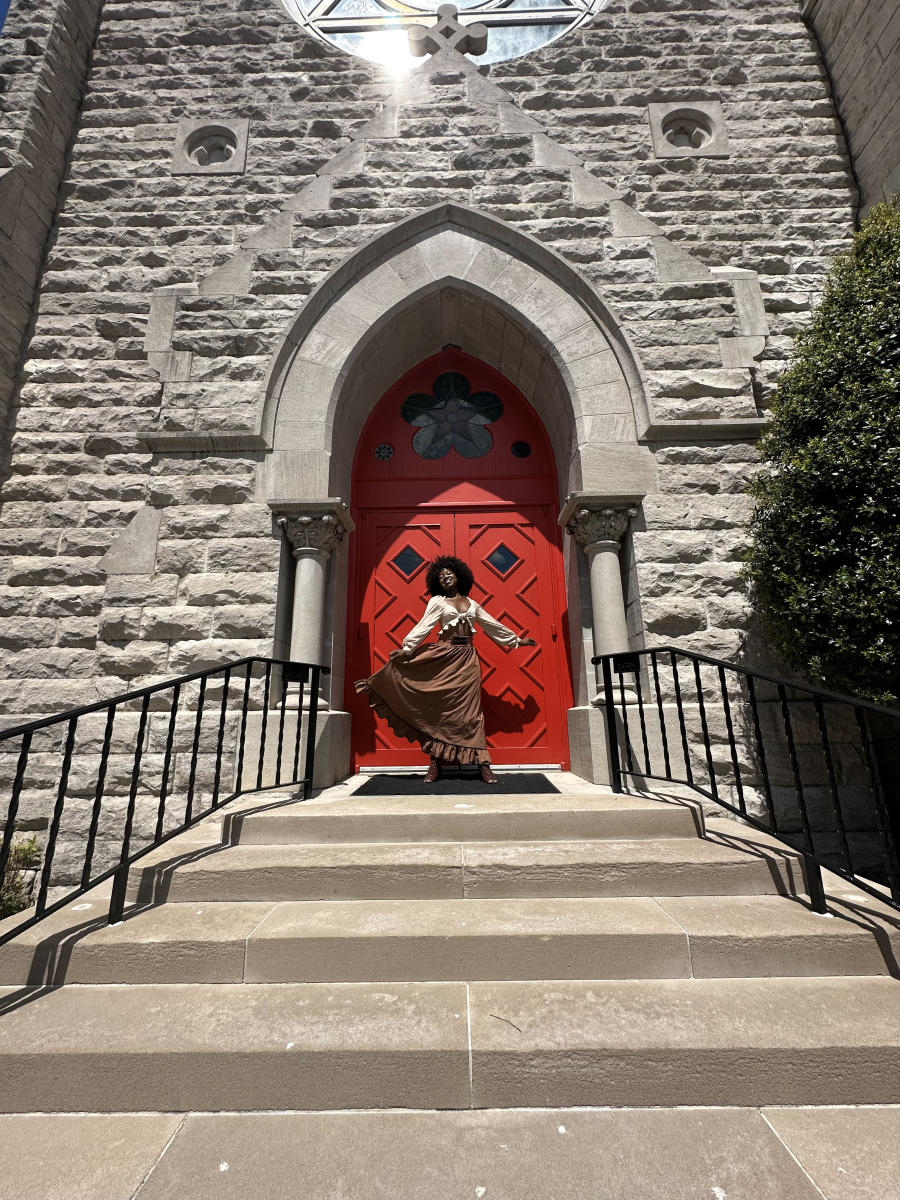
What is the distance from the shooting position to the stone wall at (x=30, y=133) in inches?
219

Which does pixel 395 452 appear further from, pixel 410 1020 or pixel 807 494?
pixel 410 1020

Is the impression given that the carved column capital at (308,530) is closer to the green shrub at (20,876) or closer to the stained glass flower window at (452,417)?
the stained glass flower window at (452,417)

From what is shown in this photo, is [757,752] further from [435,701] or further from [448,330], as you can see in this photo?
[448,330]

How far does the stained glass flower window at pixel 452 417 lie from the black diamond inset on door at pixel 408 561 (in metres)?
1.13

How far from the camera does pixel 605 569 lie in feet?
16.2

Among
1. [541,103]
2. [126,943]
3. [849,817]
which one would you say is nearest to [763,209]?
[541,103]

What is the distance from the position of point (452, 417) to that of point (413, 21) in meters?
6.27

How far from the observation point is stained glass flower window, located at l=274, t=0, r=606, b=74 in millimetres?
7746

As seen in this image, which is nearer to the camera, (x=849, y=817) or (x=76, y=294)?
(x=849, y=817)

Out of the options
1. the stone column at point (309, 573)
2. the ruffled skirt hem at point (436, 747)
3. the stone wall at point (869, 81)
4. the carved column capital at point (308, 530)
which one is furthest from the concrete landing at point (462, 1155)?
the stone wall at point (869, 81)

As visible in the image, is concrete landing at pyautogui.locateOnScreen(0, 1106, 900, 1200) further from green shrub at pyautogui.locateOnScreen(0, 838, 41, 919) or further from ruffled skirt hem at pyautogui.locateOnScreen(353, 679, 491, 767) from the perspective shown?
ruffled skirt hem at pyautogui.locateOnScreen(353, 679, 491, 767)

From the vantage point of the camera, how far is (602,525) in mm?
4945

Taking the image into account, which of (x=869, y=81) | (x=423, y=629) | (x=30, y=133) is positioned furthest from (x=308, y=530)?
(x=869, y=81)

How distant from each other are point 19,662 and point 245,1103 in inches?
169
